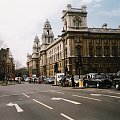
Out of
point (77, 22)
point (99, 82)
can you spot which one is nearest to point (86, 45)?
point (77, 22)

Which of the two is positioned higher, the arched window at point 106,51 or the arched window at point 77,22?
the arched window at point 77,22

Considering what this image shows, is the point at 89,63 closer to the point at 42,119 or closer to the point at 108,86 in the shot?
the point at 108,86

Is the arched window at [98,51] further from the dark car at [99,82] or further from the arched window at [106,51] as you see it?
the dark car at [99,82]

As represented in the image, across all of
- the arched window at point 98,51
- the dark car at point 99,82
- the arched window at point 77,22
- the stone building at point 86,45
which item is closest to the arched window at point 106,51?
the stone building at point 86,45

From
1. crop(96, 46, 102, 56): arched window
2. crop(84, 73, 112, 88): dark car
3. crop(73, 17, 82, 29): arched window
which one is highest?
crop(73, 17, 82, 29): arched window

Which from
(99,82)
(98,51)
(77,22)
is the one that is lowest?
(99,82)

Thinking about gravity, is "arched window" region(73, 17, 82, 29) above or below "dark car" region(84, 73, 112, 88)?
above

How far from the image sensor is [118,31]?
341ft

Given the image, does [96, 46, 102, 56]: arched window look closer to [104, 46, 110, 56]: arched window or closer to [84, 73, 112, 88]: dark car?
[104, 46, 110, 56]: arched window

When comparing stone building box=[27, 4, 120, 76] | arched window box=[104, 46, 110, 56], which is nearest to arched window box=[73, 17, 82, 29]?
stone building box=[27, 4, 120, 76]

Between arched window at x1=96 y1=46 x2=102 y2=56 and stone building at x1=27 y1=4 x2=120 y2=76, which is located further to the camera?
arched window at x1=96 y1=46 x2=102 y2=56

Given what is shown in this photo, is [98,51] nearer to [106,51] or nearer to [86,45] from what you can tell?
[106,51]

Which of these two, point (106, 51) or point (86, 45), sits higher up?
point (86, 45)

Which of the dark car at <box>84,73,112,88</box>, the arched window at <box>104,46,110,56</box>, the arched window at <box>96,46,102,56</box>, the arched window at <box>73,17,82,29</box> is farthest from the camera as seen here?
the arched window at <box>104,46,110,56</box>
